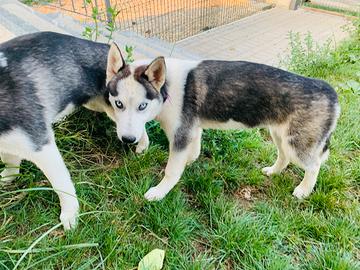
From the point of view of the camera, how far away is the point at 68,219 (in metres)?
2.77

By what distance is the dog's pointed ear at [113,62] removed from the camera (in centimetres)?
281

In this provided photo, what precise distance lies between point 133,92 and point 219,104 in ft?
2.78

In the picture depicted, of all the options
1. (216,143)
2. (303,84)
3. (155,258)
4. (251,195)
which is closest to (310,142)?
(303,84)

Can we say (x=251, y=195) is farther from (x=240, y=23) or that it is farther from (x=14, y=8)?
(x=240, y=23)

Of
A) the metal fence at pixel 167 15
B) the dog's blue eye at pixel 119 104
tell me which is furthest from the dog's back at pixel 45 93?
the metal fence at pixel 167 15

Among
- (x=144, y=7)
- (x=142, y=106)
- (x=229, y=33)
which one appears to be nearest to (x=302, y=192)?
(x=142, y=106)

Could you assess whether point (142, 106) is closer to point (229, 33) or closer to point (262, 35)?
point (229, 33)

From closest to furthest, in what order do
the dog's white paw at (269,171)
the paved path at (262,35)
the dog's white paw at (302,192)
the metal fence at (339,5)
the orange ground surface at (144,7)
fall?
the dog's white paw at (302,192)
the dog's white paw at (269,171)
the paved path at (262,35)
the orange ground surface at (144,7)
the metal fence at (339,5)

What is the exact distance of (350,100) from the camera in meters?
4.96

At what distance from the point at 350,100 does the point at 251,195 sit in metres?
2.53

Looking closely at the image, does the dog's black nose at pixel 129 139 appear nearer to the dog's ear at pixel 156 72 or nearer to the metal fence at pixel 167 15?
the dog's ear at pixel 156 72

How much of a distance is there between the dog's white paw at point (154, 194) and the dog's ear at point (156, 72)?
0.95 m

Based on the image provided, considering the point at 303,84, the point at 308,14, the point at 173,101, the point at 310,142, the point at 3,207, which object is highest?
the point at 303,84

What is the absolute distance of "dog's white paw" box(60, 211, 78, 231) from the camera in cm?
275
